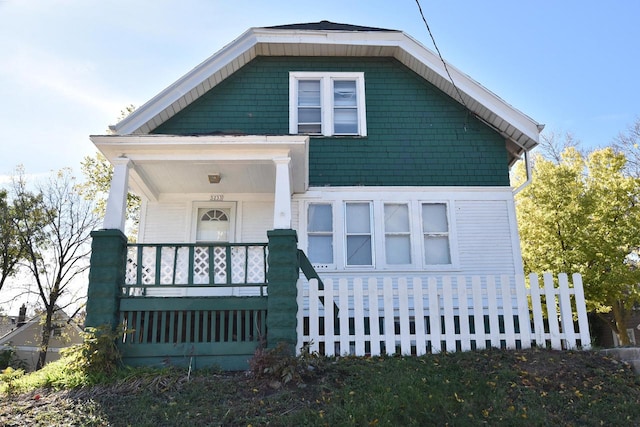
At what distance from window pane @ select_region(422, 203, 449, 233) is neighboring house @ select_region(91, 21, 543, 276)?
0.8 inches

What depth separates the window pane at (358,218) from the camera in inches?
429

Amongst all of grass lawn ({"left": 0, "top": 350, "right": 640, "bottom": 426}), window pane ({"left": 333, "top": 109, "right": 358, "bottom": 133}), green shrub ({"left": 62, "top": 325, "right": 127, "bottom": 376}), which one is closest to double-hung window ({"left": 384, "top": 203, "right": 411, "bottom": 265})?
window pane ({"left": 333, "top": 109, "right": 358, "bottom": 133})

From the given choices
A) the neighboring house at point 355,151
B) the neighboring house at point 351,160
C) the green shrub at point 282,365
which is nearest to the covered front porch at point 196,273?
the green shrub at point 282,365

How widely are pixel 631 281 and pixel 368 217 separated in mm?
10829

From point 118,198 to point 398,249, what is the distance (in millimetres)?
5241

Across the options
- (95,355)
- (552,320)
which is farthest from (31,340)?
(552,320)

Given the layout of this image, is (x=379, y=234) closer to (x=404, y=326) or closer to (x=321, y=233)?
(x=321, y=233)

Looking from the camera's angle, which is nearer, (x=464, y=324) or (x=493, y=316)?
(x=464, y=324)

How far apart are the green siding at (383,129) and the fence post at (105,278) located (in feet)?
12.7

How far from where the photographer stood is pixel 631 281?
56.7 ft

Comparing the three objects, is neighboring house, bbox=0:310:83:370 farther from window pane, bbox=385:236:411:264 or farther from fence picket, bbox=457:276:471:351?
fence picket, bbox=457:276:471:351

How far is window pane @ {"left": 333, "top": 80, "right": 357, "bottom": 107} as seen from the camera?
1167 cm

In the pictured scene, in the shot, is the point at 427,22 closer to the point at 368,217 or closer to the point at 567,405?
the point at 368,217

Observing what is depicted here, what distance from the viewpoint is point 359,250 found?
10789 mm
